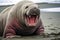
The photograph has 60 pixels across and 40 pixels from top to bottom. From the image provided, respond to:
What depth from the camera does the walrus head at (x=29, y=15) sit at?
7248 mm

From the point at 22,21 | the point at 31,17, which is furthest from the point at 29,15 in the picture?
the point at 22,21

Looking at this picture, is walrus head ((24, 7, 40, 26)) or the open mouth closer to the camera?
walrus head ((24, 7, 40, 26))

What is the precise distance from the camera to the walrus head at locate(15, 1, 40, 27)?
725 cm

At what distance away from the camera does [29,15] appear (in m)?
7.28

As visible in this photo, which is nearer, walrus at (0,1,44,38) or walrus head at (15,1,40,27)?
walrus head at (15,1,40,27)

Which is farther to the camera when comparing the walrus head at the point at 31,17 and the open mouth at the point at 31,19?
the open mouth at the point at 31,19

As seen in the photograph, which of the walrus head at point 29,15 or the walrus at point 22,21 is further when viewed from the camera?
the walrus at point 22,21

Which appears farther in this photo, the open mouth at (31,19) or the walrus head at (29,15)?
the open mouth at (31,19)

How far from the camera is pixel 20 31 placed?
7.75 metres

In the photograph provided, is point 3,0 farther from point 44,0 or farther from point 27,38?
point 27,38

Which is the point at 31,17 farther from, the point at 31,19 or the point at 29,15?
the point at 29,15

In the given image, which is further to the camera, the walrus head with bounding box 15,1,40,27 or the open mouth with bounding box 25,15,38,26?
the open mouth with bounding box 25,15,38,26

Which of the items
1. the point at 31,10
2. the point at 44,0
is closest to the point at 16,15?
the point at 31,10

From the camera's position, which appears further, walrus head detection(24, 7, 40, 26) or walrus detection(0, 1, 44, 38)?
walrus detection(0, 1, 44, 38)
